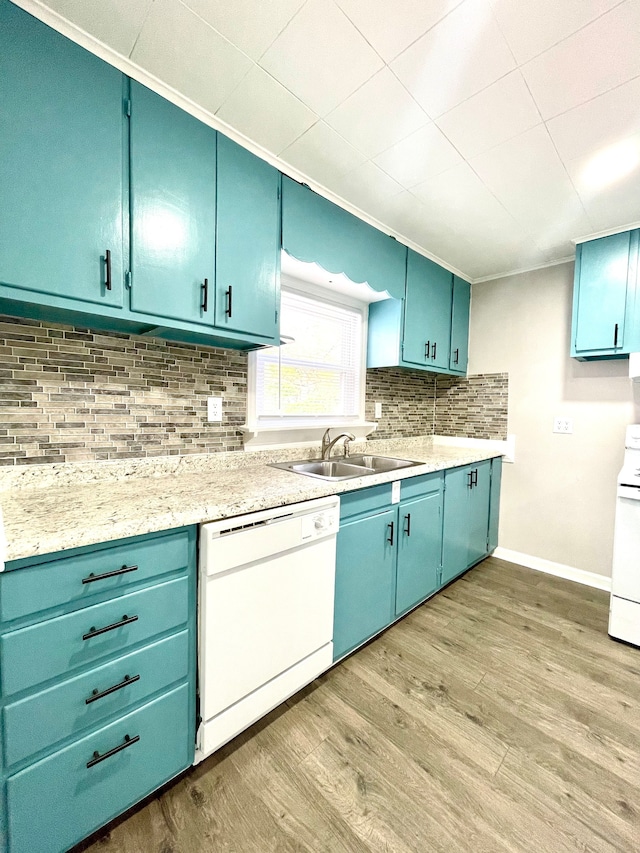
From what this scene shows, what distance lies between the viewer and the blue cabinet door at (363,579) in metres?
1.69

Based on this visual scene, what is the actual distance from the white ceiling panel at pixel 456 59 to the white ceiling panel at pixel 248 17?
0.39 m

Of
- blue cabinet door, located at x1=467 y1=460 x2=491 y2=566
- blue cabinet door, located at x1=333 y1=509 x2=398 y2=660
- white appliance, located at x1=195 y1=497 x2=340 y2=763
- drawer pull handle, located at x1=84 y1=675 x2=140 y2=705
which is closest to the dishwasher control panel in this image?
white appliance, located at x1=195 y1=497 x2=340 y2=763

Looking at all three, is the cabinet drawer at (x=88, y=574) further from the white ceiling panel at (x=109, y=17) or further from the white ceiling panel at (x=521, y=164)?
the white ceiling panel at (x=521, y=164)

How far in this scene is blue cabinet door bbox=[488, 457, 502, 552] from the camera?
117 inches

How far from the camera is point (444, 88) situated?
1.32 metres

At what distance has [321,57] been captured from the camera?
122 centimetres

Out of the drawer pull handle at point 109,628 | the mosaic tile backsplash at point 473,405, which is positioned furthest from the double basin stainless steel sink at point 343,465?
the mosaic tile backsplash at point 473,405

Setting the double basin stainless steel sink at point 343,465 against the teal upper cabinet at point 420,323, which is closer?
the double basin stainless steel sink at point 343,465

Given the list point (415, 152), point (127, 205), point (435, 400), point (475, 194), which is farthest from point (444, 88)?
point (435, 400)

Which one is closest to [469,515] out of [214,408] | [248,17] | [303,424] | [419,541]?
[419,541]

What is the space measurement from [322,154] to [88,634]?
207 centimetres

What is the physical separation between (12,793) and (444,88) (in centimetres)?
250

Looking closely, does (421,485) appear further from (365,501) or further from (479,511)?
(479,511)

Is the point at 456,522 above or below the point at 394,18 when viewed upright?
below
